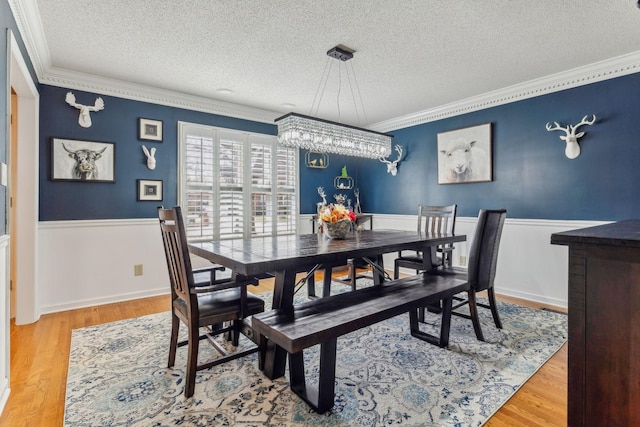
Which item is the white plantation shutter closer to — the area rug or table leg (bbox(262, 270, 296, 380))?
the area rug

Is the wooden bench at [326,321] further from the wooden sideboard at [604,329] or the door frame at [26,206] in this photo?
the door frame at [26,206]

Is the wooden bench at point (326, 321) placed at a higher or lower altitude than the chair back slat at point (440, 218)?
lower

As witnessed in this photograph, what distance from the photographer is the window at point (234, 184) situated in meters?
4.14

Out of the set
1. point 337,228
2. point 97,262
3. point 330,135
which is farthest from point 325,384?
point 97,262

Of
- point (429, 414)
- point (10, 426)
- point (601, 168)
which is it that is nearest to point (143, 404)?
point (10, 426)

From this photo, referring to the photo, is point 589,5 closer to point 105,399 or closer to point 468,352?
point 468,352

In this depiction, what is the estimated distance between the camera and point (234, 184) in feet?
14.7

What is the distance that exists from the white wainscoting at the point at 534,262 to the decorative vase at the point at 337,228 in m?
2.31

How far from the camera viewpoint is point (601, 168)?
321 cm

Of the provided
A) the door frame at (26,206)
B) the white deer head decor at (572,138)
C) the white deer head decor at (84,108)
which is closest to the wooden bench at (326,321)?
the white deer head decor at (572,138)

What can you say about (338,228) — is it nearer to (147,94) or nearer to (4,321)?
(4,321)

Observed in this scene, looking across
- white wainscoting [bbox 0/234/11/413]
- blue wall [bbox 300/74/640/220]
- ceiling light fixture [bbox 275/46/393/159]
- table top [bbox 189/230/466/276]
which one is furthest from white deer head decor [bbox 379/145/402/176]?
white wainscoting [bbox 0/234/11/413]

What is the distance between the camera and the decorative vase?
110 inches

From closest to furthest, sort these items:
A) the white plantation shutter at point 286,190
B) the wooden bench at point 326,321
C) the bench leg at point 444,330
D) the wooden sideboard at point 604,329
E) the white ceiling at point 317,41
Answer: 1. the wooden sideboard at point 604,329
2. the wooden bench at point 326,321
3. the white ceiling at point 317,41
4. the bench leg at point 444,330
5. the white plantation shutter at point 286,190
